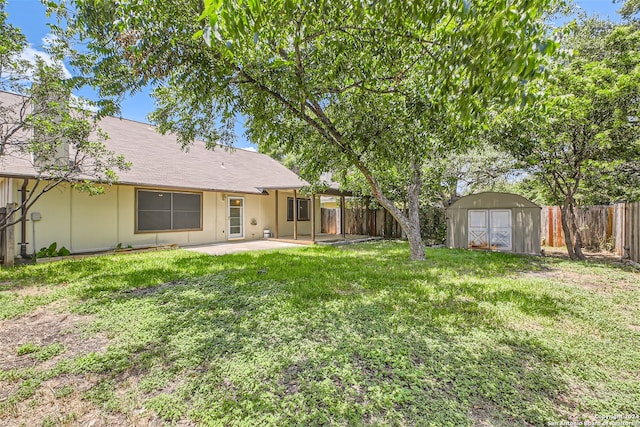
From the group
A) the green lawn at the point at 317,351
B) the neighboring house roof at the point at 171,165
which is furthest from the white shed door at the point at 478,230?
the neighboring house roof at the point at 171,165

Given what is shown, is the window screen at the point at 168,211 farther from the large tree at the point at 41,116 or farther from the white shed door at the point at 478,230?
the white shed door at the point at 478,230

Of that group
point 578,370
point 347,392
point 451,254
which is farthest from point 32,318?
point 451,254

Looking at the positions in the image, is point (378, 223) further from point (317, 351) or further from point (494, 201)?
point (317, 351)

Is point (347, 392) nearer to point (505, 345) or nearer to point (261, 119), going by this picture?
point (505, 345)

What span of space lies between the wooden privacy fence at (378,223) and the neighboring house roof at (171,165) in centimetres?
353

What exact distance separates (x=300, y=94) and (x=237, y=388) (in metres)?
3.68

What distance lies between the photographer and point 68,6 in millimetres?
4539

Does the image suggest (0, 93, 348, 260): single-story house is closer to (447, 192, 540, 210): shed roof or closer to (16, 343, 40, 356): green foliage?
(447, 192, 540, 210): shed roof

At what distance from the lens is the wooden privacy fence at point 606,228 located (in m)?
8.22

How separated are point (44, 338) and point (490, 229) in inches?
457

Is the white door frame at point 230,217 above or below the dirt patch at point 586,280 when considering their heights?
Result: above

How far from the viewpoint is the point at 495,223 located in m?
10.4

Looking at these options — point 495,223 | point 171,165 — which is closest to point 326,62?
point 495,223

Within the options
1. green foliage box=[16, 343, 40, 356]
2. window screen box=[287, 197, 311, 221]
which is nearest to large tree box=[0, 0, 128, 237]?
green foliage box=[16, 343, 40, 356]
